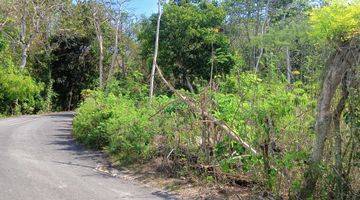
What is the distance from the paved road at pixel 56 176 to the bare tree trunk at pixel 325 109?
2696 millimetres

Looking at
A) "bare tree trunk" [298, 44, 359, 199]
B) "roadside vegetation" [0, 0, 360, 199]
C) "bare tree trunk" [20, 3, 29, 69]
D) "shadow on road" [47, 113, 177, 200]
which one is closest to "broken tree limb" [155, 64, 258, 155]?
"roadside vegetation" [0, 0, 360, 199]

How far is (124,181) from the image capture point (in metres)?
9.98

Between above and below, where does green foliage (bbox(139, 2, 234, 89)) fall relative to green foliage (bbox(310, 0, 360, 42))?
above

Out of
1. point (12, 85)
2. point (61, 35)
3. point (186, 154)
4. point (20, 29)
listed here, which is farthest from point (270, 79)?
point (61, 35)

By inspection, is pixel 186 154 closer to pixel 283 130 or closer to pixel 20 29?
pixel 283 130

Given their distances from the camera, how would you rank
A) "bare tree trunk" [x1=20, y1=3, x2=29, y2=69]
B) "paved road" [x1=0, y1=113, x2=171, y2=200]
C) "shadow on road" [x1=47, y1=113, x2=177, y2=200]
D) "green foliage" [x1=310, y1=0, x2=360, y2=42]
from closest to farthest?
"green foliage" [x1=310, y1=0, x2=360, y2=42] < "paved road" [x1=0, y1=113, x2=171, y2=200] < "shadow on road" [x1=47, y1=113, x2=177, y2=200] < "bare tree trunk" [x1=20, y1=3, x2=29, y2=69]

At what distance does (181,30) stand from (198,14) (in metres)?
1.44

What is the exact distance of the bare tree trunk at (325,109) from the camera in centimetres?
→ 662

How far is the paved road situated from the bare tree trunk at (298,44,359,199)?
2696mm

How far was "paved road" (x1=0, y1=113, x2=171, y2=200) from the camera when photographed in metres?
8.41

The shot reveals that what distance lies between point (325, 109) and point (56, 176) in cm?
581

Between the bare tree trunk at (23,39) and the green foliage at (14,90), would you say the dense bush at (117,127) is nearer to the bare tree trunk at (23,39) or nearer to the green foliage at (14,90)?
the green foliage at (14,90)

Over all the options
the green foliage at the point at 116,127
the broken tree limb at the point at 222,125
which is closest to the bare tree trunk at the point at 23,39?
the green foliage at the point at 116,127

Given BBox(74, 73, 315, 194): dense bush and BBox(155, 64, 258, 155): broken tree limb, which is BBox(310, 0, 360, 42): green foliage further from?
BBox(155, 64, 258, 155): broken tree limb
